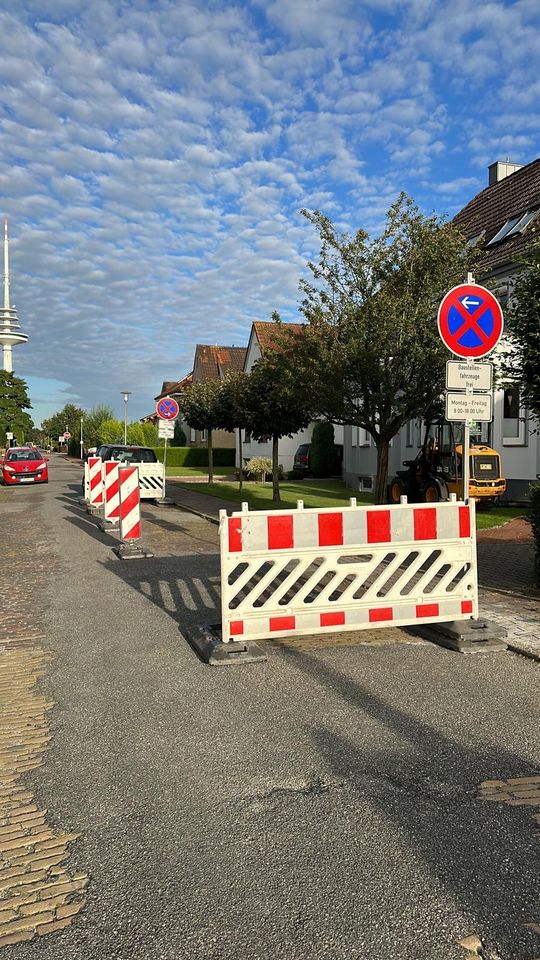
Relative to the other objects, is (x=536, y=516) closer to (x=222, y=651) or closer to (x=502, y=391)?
(x=222, y=651)

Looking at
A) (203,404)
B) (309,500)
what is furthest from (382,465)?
(203,404)

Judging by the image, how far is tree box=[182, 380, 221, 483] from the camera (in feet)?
88.9

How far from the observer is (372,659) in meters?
5.88

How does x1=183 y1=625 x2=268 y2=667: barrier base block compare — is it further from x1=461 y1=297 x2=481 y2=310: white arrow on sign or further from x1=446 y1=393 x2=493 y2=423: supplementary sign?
x1=461 y1=297 x2=481 y2=310: white arrow on sign

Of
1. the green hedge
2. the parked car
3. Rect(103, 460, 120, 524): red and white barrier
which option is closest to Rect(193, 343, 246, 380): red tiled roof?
the green hedge

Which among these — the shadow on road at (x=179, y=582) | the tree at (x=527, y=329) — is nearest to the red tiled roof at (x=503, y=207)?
the tree at (x=527, y=329)

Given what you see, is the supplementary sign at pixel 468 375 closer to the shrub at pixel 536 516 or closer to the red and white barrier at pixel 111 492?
the shrub at pixel 536 516

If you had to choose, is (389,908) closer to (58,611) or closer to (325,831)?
(325,831)

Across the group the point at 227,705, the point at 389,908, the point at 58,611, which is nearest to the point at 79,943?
the point at 389,908

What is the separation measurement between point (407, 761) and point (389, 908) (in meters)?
1.29

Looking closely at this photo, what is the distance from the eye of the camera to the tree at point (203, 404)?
27.1 m

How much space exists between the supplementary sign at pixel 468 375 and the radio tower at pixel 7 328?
138 metres

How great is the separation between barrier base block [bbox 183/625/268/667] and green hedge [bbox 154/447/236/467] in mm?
44709

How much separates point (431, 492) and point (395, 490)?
195 cm
